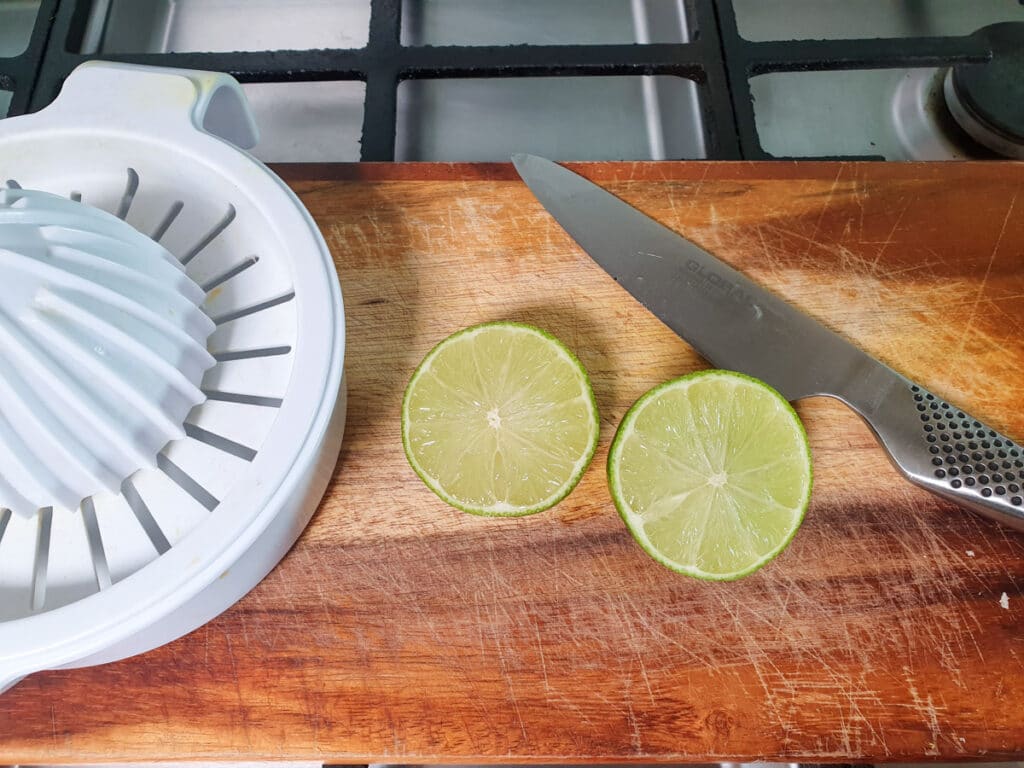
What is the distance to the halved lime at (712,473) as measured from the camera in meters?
0.65

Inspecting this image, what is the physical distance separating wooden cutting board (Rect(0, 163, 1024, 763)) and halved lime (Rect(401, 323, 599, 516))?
4 centimetres

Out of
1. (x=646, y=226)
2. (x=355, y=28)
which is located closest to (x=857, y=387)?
(x=646, y=226)

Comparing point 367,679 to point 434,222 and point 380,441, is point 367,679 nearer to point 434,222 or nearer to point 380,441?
point 380,441

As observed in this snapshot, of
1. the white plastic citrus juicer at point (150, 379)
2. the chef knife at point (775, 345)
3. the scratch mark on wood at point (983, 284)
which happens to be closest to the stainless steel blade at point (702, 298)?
the chef knife at point (775, 345)

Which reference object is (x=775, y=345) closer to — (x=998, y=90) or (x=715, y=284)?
(x=715, y=284)

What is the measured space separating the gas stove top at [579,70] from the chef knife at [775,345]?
0.15 m

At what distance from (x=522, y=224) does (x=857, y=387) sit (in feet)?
1.22

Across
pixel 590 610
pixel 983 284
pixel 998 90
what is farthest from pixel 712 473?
pixel 998 90

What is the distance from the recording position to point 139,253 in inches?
23.6

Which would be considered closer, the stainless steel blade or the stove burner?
the stainless steel blade

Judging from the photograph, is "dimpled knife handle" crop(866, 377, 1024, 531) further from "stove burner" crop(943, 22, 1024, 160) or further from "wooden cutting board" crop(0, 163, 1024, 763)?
"stove burner" crop(943, 22, 1024, 160)

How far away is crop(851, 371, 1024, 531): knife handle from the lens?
674 mm

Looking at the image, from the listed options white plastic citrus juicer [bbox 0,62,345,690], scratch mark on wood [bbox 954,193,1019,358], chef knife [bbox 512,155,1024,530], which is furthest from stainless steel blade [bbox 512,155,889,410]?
white plastic citrus juicer [bbox 0,62,345,690]

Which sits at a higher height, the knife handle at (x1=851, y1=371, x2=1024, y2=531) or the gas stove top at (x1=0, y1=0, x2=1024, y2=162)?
the gas stove top at (x1=0, y1=0, x2=1024, y2=162)
